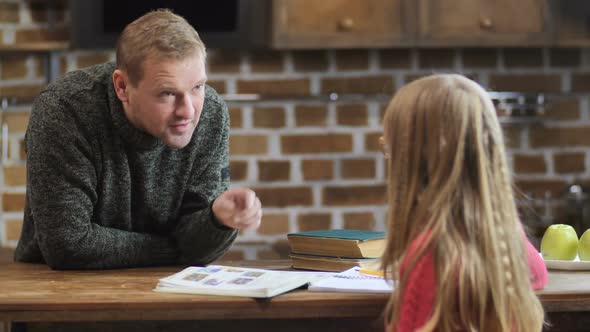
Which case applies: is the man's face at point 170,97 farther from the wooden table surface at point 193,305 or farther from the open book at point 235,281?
the wooden table surface at point 193,305

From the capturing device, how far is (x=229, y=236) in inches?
73.8

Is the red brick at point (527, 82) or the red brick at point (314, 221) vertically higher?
the red brick at point (527, 82)

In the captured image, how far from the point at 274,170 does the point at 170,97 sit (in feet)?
4.20

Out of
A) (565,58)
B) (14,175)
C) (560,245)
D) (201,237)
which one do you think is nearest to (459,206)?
(560,245)

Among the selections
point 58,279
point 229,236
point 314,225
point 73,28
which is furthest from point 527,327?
point 73,28

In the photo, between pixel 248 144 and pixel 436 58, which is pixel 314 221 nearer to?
pixel 248 144

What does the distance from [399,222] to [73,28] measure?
1.93 metres

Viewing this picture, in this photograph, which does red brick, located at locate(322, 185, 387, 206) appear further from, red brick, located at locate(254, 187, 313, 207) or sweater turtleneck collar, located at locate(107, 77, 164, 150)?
sweater turtleneck collar, located at locate(107, 77, 164, 150)

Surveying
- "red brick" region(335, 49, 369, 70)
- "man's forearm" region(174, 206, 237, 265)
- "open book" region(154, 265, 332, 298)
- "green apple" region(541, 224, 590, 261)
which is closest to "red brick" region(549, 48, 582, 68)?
"red brick" region(335, 49, 369, 70)

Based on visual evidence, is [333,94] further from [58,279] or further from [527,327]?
[527,327]

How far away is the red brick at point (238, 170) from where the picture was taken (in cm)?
301

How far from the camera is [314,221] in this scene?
302 centimetres

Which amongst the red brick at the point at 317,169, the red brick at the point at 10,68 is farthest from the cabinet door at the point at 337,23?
the red brick at the point at 10,68

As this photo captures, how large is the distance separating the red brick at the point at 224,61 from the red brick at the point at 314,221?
22.7 inches
